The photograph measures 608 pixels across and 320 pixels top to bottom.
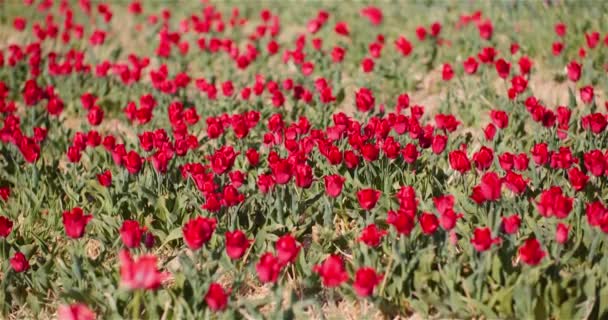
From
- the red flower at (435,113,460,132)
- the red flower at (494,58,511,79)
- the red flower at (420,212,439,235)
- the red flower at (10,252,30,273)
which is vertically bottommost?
the red flower at (10,252,30,273)

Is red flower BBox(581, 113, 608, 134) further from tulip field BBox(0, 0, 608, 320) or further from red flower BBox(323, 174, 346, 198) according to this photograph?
red flower BBox(323, 174, 346, 198)

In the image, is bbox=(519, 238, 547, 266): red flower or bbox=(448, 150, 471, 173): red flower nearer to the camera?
bbox=(519, 238, 547, 266): red flower

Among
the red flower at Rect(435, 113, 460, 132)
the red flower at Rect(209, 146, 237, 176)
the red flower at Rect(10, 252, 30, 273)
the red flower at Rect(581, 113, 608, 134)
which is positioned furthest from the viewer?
the red flower at Rect(435, 113, 460, 132)

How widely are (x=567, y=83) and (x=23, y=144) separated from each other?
4501mm

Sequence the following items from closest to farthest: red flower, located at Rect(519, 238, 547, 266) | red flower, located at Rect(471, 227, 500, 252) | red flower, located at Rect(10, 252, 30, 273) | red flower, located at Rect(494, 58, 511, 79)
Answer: red flower, located at Rect(519, 238, 547, 266), red flower, located at Rect(471, 227, 500, 252), red flower, located at Rect(10, 252, 30, 273), red flower, located at Rect(494, 58, 511, 79)

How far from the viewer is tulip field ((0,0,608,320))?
9.59 ft

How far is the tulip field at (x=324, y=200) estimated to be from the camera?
9.59 ft

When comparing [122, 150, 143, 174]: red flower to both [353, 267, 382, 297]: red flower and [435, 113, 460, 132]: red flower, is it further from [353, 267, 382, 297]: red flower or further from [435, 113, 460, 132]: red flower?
[435, 113, 460, 132]: red flower

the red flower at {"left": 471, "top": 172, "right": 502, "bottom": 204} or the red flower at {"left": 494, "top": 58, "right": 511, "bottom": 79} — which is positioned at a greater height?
the red flower at {"left": 494, "top": 58, "right": 511, "bottom": 79}

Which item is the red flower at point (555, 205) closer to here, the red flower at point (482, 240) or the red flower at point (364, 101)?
the red flower at point (482, 240)

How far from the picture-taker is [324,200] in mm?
3582

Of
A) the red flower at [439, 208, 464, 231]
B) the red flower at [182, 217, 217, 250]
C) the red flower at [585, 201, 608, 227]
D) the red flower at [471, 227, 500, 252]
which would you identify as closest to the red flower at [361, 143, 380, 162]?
the red flower at [439, 208, 464, 231]


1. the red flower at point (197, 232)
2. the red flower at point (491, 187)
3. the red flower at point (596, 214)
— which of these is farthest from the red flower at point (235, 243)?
the red flower at point (596, 214)

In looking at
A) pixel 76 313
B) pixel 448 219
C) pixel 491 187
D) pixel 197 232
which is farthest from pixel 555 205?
pixel 76 313
